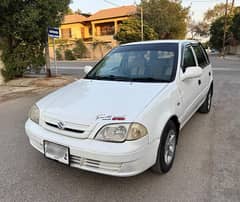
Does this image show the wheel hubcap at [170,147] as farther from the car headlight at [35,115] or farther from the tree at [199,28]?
the tree at [199,28]

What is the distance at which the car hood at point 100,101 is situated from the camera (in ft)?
7.56

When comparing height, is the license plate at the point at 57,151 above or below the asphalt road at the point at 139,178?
above

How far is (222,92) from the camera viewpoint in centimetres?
735

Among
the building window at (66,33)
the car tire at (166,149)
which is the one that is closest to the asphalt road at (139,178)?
the car tire at (166,149)

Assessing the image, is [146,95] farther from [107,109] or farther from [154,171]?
[154,171]

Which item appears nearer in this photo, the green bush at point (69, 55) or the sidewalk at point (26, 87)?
the sidewalk at point (26, 87)

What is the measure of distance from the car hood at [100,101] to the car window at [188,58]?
0.87 m

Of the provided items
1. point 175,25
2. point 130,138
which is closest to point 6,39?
point 130,138

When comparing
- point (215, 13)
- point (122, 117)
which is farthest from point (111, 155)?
point (215, 13)

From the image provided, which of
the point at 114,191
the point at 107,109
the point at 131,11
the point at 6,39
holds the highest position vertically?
the point at 131,11

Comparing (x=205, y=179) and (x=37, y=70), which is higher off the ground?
(x=37, y=70)

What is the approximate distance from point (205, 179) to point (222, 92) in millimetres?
5397

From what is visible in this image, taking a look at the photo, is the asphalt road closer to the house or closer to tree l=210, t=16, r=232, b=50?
the house

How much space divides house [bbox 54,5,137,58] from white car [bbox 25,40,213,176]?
101 ft
